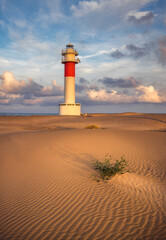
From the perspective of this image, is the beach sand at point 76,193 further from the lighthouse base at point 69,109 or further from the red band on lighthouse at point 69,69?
the red band on lighthouse at point 69,69

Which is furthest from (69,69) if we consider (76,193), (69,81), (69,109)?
(76,193)

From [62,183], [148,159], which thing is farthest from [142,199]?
[148,159]

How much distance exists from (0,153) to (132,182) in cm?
651

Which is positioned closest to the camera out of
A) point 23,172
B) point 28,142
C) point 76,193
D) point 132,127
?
point 76,193

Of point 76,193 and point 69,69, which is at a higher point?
point 69,69

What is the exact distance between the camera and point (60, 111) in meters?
29.9

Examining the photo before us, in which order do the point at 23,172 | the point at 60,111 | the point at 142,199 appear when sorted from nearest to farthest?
the point at 142,199 → the point at 23,172 → the point at 60,111

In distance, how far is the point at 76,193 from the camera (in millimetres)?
5066

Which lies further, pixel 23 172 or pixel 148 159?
pixel 148 159

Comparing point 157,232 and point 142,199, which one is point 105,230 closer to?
point 157,232

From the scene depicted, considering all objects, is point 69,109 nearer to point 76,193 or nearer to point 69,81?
point 69,81

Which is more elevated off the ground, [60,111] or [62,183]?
[60,111]

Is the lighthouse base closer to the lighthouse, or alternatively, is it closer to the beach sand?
the lighthouse

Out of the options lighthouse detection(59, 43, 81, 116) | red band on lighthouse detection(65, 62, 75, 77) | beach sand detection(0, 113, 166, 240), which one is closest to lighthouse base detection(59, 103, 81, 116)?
lighthouse detection(59, 43, 81, 116)
